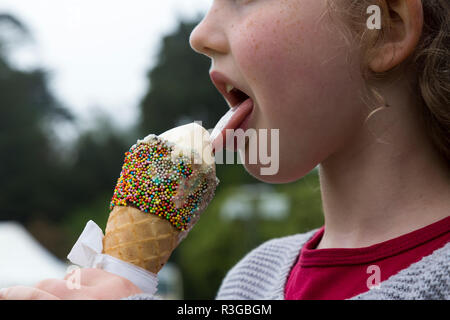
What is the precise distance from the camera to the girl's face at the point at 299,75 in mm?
1355

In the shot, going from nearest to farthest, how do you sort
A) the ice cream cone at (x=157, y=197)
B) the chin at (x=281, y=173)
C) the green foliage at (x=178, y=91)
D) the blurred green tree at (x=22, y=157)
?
the ice cream cone at (x=157, y=197) < the chin at (x=281, y=173) < the green foliage at (x=178, y=91) < the blurred green tree at (x=22, y=157)

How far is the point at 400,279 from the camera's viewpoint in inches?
49.0

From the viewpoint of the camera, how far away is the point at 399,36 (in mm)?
1380

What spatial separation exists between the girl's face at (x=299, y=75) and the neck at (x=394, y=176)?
0.19 ft

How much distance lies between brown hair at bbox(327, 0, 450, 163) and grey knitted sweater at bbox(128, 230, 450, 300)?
32 cm

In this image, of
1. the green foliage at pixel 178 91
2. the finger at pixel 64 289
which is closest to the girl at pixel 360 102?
the finger at pixel 64 289

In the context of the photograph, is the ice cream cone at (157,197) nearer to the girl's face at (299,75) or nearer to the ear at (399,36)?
the girl's face at (299,75)

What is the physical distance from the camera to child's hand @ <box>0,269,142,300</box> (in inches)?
43.1

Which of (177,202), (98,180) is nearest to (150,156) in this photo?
(177,202)

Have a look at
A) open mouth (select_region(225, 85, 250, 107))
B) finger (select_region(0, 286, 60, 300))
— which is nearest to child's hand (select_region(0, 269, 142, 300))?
finger (select_region(0, 286, 60, 300))

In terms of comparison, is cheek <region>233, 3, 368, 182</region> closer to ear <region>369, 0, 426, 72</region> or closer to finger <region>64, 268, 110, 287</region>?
ear <region>369, 0, 426, 72</region>

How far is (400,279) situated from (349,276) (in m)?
0.22

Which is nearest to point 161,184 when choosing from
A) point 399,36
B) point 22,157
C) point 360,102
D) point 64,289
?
point 64,289
